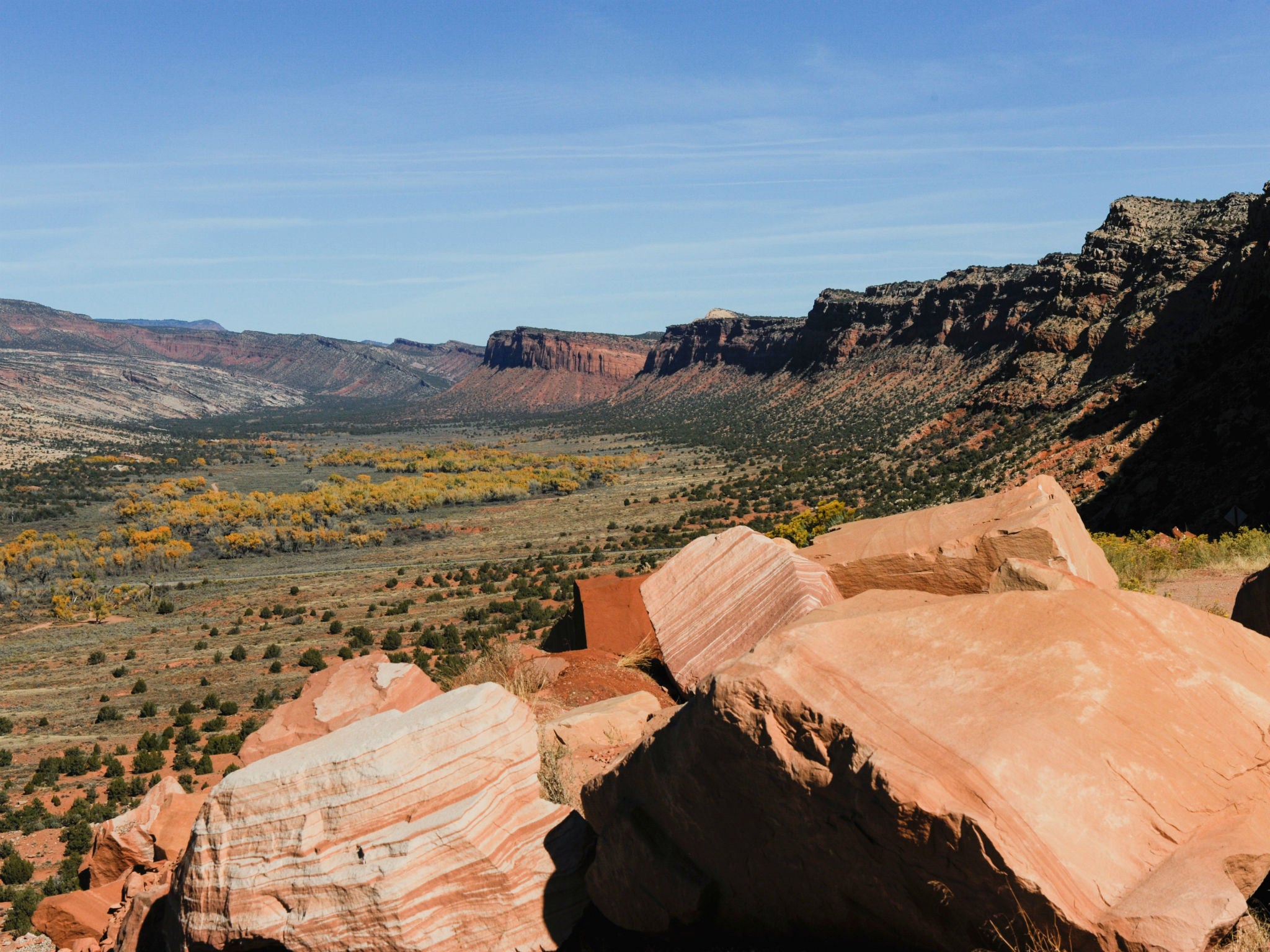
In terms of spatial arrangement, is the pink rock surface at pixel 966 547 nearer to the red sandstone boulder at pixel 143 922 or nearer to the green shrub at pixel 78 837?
the red sandstone boulder at pixel 143 922

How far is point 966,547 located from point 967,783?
191 inches

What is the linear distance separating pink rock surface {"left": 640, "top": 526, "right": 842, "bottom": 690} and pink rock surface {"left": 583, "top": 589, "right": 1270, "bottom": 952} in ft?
9.20

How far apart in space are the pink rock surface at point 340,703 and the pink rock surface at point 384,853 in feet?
9.00

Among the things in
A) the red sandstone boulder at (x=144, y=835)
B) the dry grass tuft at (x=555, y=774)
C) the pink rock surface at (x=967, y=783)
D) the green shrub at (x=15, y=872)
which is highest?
the pink rock surface at (x=967, y=783)

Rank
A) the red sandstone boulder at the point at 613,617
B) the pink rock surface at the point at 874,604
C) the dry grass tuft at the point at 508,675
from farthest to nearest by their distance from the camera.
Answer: the red sandstone boulder at the point at 613,617, the dry grass tuft at the point at 508,675, the pink rock surface at the point at 874,604

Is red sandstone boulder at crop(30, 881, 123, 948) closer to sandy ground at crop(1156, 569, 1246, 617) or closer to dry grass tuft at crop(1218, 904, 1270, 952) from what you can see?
dry grass tuft at crop(1218, 904, 1270, 952)

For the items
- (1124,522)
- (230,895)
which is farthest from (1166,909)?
(1124,522)

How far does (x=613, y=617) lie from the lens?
41.5ft

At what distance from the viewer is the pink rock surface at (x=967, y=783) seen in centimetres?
410

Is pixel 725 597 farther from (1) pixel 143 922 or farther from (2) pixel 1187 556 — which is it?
(2) pixel 1187 556

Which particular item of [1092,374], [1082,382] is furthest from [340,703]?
[1082,382]

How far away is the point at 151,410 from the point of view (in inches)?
7618

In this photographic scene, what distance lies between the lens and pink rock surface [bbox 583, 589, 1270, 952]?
4.10 m

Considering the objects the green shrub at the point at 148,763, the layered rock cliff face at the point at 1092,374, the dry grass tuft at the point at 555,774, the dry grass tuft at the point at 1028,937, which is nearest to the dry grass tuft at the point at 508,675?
the dry grass tuft at the point at 555,774
